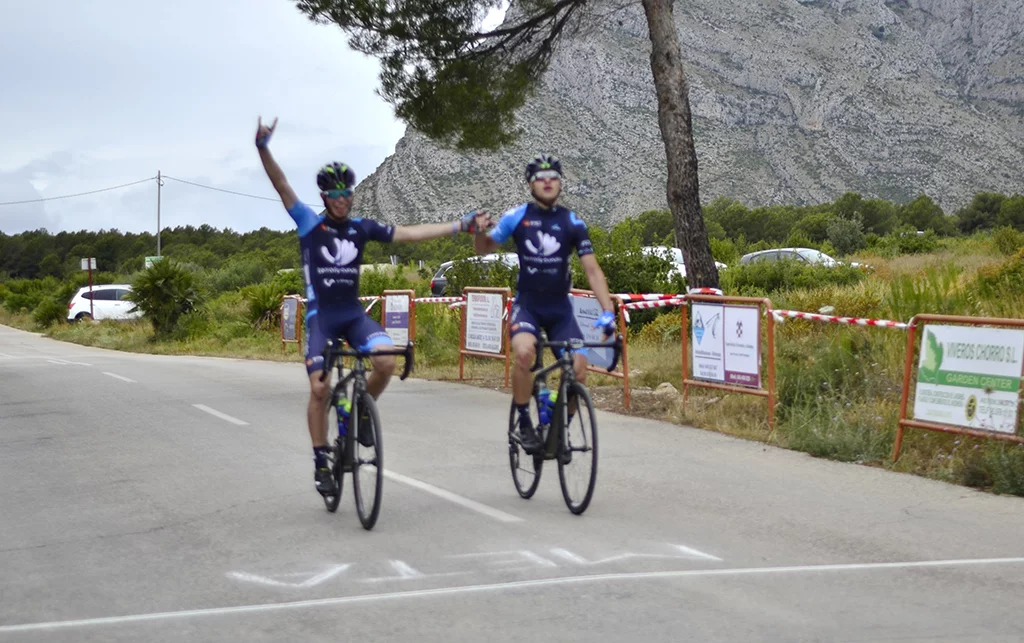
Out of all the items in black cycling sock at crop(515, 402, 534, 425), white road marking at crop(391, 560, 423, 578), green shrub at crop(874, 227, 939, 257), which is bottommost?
white road marking at crop(391, 560, 423, 578)

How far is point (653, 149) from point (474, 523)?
8038 cm

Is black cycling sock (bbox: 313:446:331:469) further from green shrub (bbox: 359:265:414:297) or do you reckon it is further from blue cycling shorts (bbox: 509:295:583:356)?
green shrub (bbox: 359:265:414:297)

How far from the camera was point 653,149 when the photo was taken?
8581 cm

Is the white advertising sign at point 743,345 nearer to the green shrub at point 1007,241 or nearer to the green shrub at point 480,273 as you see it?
the green shrub at point 480,273

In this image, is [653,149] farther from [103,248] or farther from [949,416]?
[949,416]

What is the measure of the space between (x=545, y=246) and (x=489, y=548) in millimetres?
2028

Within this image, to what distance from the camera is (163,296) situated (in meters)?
35.2

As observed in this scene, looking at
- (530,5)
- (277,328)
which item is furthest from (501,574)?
(277,328)

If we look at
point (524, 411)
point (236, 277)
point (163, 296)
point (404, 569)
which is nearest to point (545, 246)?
point (524, 411)

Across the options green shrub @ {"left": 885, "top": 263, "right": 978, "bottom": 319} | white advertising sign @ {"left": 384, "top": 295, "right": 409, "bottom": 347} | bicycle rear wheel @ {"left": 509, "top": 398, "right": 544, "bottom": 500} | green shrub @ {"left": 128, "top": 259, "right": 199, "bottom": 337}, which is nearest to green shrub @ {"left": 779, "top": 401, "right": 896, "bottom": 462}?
green shrub @ {"left": 885, "top": 263, "right": 978, "bottom": 319}

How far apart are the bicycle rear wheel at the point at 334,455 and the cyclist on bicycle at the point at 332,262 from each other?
52mm

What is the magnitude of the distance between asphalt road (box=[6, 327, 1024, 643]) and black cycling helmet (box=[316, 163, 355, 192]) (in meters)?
2.06

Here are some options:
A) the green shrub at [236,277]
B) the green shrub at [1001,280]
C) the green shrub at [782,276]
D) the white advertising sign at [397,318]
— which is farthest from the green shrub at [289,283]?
the green shrub at [1001,280]

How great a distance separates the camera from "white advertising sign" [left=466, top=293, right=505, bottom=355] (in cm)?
1633
